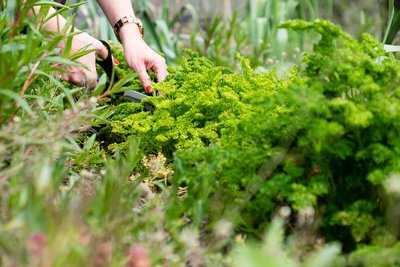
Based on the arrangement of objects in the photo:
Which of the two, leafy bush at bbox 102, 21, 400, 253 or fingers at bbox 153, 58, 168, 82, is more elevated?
leafy bush at bbox 102, 21, 400, 253

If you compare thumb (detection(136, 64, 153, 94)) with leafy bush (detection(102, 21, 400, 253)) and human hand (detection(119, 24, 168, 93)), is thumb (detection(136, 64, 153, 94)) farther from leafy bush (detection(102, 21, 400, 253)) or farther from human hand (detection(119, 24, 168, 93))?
leafy bush (detection(102, 21, 400, 253))

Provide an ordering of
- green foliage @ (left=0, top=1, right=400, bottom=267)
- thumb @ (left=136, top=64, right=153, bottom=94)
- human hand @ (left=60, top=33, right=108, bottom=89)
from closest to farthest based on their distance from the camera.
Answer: green foliage @ (left=0, top=1, right=400, bottom=267) → human hand @ (left=60, top=33, right=108, bottom=89) → thumb @ (left=136, top=64, right=153, bottom=94)

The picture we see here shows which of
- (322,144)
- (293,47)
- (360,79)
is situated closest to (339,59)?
(360,79)

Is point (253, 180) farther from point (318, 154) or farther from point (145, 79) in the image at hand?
point (145, 79)

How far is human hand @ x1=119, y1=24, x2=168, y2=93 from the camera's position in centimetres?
225

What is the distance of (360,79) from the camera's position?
4.49 feet

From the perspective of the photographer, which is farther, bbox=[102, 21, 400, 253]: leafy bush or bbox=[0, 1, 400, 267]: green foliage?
bbox=[102, 21, 400, 253]: leafy bush

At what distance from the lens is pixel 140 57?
2287 mm

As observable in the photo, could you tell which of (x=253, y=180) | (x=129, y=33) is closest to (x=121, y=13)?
(x=129, y=33)

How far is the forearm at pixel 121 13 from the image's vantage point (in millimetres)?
2377


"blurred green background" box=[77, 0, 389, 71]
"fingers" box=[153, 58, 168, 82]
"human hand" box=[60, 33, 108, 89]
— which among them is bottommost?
"blurred green background" box=[77, 0, 389, 71]

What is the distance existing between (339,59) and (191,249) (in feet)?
1.60

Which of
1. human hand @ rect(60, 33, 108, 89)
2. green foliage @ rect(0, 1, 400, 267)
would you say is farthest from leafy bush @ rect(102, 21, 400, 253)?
human hand @ rect(60, 33, 108, 89)

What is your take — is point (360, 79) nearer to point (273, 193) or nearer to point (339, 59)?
point (339, 59)
